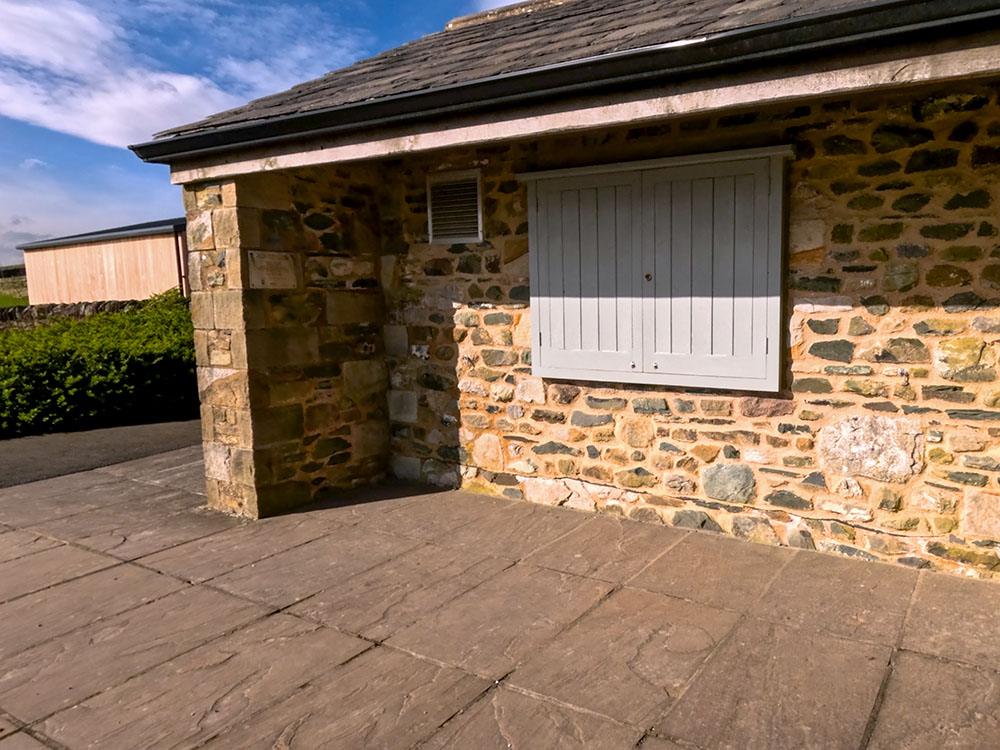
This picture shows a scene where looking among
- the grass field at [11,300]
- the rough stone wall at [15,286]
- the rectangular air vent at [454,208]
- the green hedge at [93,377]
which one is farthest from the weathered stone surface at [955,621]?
the rough stone wall at [15,286]

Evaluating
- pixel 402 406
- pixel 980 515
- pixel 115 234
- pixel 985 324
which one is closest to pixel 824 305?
pixel 985 324

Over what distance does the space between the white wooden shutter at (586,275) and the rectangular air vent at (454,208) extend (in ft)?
1.64

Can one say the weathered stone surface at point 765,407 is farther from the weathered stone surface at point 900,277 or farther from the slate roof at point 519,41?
the slate roof at point 519,41

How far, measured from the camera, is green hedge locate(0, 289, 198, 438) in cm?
812

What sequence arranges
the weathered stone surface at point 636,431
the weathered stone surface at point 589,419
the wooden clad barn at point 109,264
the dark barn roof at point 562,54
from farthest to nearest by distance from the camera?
the wooden clad barn at point 109,264 → the weathered stone surface at point 589,419 → the weathered stone surface at point 636,431 → the dark barn roof at point 562,54

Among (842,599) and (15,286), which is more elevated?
(15,286)

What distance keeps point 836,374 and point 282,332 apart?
3.60 metres

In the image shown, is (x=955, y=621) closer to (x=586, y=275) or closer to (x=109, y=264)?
(x=586, y=275)

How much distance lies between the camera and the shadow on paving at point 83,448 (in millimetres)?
6668

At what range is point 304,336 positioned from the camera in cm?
522

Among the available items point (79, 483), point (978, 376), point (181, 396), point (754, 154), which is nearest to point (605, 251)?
point (754, 154)

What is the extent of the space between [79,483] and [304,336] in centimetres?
271

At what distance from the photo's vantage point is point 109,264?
1752cm

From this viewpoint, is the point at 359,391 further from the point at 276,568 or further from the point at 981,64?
the point at 981,64
